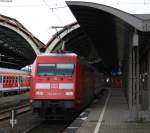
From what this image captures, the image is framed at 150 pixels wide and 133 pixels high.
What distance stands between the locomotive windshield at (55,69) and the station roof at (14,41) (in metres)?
32.0

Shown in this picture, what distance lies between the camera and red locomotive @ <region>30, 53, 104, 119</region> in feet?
73.0

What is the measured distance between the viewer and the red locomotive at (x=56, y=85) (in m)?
22.2

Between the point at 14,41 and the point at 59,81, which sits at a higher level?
the point at 14,41

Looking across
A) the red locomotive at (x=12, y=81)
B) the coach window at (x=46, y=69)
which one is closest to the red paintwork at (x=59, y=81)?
the coach window at (x=46, y=69)

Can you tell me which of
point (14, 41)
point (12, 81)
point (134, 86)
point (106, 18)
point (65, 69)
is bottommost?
point (134, 86)

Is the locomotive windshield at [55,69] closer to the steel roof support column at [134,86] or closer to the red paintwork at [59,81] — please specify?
the red paintwork at [59,81]

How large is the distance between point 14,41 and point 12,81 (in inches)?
887

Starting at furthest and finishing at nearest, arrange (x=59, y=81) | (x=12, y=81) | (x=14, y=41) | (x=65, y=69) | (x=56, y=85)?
(x=14, y=41), (x=12, y=81), (x=65, y=69), (x=59, y=81), (x=56, y=85)

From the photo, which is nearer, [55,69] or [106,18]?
[106,18]

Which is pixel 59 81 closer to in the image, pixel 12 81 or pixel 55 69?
pixel 55 69

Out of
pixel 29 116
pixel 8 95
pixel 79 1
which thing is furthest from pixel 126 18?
pixel 8 95

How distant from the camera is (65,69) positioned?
2312 cm

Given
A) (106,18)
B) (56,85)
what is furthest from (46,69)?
(106,18)

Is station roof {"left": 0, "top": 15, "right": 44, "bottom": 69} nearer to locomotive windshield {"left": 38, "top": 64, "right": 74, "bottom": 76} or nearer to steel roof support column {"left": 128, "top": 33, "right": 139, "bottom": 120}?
locomotive windshield {"left": 38, "top": 64, "right": 74, "bottom": 76}
